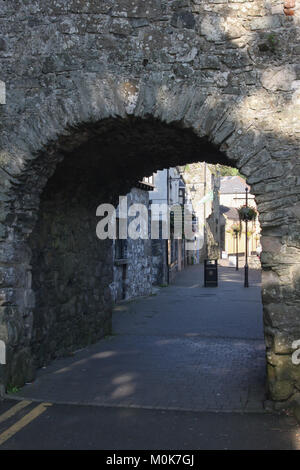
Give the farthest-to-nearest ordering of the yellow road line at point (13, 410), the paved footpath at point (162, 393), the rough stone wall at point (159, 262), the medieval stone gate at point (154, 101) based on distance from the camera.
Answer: the rough stone wall at point (159, 262) → the medieval stone gate at point (154, 101) → the yellow road line at point (13, 410) → the paved footpath at point (162, 393)

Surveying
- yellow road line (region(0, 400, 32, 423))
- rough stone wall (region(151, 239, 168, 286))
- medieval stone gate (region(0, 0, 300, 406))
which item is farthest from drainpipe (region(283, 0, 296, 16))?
rough stone wall (region(151, 239, 168, 286))

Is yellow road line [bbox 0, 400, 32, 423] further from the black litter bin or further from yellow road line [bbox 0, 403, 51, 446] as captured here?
the black litter bin

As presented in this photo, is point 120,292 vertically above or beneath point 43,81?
beneath

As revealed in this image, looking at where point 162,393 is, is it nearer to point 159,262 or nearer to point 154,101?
A: point 154,101

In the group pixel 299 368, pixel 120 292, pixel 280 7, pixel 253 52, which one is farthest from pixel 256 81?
pixel 120 292

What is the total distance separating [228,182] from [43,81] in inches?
2698

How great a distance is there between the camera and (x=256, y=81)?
589cm

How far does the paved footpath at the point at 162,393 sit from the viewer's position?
497 centimetres

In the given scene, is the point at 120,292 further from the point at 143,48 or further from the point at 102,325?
the point at 143,48

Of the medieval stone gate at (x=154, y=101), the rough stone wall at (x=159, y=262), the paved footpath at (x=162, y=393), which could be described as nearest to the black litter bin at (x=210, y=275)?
the rough stone wall at (x=159, y=262)

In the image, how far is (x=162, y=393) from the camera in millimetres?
6562

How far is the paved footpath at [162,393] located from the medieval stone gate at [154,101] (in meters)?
0.62

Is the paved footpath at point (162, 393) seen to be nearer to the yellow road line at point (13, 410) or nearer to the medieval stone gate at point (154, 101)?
the yellow road line at point (13, 410)

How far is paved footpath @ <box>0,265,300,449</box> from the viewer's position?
4.97 metres
